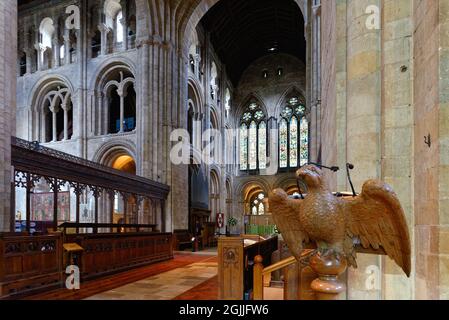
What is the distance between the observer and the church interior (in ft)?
7.89

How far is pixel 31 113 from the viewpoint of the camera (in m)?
18.9

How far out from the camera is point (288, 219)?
2174mm

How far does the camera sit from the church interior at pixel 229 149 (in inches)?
94.7

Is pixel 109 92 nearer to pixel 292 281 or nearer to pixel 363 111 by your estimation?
pixel 292 281

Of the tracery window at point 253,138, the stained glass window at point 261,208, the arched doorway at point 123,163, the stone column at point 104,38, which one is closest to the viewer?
the stone column at point 104,38

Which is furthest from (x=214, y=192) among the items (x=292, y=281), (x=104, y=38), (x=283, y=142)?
(x=292, y=281)

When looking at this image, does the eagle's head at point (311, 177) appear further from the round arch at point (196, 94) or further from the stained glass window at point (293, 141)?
the stained glass window at point (293, 141)

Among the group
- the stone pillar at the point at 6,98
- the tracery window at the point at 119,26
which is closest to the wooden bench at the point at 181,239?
the stone pillar at the point at 6,98

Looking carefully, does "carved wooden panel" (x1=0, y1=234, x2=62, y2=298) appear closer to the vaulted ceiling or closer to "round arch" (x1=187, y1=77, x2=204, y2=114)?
"round arch" (x1=187, y1=77, x2=204, y2=114)

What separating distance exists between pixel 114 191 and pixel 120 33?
9521 millimetres

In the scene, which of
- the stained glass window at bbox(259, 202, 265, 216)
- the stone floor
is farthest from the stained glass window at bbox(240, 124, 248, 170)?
the stone floor

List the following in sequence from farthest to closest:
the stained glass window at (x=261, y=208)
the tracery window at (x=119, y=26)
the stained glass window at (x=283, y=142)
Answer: the stained glass window at (x=261, y=208) → the stained glass window at (x=283, y=142) → the tracery window at (x=119, y=26)

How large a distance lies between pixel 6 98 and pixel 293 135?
71.4 ft

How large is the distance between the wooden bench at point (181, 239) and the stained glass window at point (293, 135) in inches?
492
